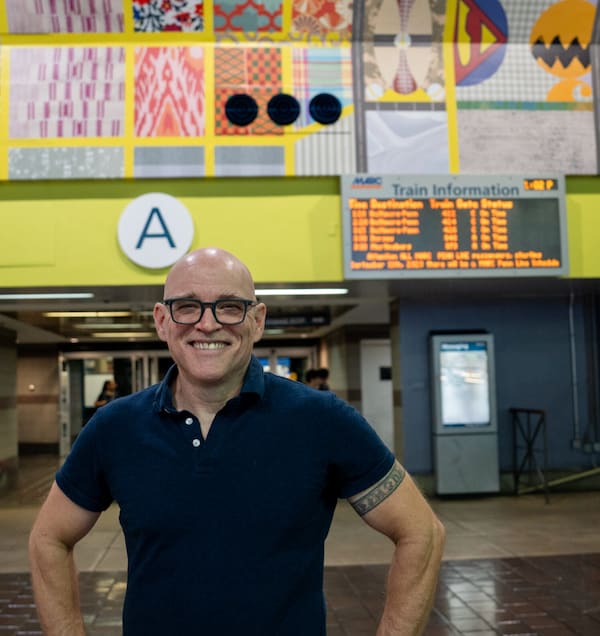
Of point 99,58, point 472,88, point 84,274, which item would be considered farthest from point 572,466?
point 99,58

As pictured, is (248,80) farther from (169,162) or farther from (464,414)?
(464,414)

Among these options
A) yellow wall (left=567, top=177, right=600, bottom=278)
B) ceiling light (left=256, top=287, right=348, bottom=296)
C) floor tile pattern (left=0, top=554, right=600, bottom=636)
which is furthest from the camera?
ceiling light (left=256, top=287, right=348, bottom=296)

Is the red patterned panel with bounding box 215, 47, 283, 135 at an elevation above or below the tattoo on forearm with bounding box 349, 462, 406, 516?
above

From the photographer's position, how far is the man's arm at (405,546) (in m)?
1.66

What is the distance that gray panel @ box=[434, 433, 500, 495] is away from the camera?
8445 mm

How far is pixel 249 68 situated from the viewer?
7.41m

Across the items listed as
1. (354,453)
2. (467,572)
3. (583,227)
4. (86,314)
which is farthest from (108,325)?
(354,453)

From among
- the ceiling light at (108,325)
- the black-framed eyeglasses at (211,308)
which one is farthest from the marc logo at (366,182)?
the ceiling light at (108,325)

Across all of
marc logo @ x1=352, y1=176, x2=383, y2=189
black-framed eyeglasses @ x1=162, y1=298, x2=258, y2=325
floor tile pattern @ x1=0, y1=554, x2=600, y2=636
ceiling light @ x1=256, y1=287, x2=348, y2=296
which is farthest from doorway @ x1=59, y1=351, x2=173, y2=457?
black-framed eyeglasses @ x1=162, y1=298, x2=258, y2=325

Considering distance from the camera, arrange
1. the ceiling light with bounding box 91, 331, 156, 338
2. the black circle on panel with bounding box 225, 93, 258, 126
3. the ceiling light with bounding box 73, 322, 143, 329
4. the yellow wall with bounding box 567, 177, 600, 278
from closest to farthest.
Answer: the black circle on panel with bounding box 225, 93, 258, 126 < the yellow wall with bounding box 567, 177, 600, 278 < the ceiling light with bounding box 73, 322, 143, 329 < the ceiling light with bounding box 91, 331, 156, 338

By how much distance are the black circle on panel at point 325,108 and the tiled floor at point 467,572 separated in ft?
13.2

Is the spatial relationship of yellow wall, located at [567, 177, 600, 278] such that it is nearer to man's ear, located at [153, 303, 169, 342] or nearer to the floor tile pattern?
the floor tile pattern

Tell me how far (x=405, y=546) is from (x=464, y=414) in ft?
23.1

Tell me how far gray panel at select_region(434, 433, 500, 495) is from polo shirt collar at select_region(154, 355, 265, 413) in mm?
6929
